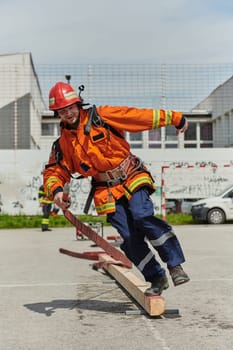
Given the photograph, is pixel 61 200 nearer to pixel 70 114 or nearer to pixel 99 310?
pixel 70 114

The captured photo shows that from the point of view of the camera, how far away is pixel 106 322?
17.1 ft

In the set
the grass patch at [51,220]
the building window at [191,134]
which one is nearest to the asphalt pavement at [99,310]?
the grass patch at [51,220]

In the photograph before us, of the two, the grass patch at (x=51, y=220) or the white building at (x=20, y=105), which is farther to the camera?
the white building at (x=20, y=105)

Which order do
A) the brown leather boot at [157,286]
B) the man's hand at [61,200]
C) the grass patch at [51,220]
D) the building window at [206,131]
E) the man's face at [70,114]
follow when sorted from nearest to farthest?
the brown leather boot at [157,286]
the man's face at [70,114]
the man's hand at [61,200]
the grass patch at [51,220]
the building window at [206,131]

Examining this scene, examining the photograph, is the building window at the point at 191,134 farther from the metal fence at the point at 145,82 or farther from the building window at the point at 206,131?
the metal fence at the point at 145,82

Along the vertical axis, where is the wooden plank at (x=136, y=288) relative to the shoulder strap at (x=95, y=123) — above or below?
below

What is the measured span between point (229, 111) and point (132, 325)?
68.0 feet

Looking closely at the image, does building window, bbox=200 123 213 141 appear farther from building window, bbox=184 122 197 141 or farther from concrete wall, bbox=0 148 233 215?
concrete wall, bbox=0 148 233 215

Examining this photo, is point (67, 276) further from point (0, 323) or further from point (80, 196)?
point (80, 196)

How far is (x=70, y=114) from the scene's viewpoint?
558cm

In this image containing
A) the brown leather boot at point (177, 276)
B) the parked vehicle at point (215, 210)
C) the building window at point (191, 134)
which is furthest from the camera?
the building window at point (191, 134)

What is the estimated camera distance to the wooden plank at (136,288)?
5.25 m

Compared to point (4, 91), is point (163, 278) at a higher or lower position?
lower

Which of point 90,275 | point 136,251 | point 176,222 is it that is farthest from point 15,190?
point 136,251
